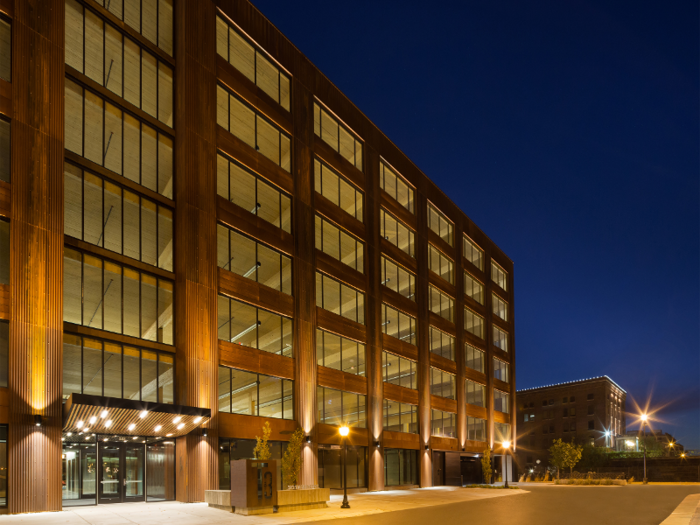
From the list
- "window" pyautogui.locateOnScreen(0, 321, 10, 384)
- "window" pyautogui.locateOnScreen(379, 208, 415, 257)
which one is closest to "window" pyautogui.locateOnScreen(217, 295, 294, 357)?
"window" pyautogui.locateOnScreen(0, 321, 10, 384)

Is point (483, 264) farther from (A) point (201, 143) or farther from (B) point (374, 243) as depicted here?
A: (A) point (201, 143)

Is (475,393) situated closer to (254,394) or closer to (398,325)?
(398,325)

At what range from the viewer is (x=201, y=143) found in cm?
3619

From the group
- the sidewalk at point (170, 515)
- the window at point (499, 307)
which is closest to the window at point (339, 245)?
the sidewalk at point (170, 515)

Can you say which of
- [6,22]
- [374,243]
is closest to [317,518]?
[6,22]

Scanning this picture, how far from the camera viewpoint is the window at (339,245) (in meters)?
46.2

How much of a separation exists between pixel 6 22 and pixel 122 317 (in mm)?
13755

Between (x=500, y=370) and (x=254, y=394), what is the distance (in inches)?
1803

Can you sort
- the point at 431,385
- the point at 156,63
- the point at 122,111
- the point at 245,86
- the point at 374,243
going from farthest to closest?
1. the point at 431,385
2. the point at 374,243
3. the point at 245,86
4. the point at 156,63
5. the point at 122,111

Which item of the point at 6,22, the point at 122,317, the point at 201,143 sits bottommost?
the point at 122,317

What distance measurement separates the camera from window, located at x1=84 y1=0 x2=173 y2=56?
33850mm

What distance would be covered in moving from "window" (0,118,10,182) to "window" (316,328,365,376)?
2199cm

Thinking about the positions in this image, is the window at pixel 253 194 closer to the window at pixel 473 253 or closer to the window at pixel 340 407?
the window at pixel 340 407

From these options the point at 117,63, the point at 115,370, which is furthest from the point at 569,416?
the point at 117,63
